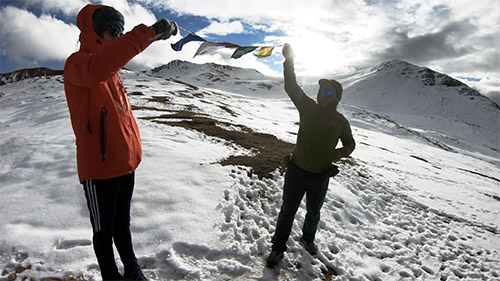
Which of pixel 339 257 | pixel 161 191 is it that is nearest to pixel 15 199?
pixel 161 191

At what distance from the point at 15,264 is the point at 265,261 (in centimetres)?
362

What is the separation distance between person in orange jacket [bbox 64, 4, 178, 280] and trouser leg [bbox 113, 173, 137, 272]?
0.01m

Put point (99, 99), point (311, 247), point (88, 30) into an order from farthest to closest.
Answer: point (311, 247) → point (99, 99) → point (88, 30)

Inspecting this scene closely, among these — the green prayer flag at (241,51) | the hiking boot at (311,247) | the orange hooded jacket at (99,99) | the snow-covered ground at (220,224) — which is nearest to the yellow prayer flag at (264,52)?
the green prayer flag at (241,51)

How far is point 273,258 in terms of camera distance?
168 inches

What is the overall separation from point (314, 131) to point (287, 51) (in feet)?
4.58

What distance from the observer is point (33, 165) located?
690 cm

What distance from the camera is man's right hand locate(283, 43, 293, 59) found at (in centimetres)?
417

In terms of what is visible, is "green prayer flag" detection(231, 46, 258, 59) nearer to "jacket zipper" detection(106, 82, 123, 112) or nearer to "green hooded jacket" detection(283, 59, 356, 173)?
"green hooded jacket" detection(283, 59, 356, 173)

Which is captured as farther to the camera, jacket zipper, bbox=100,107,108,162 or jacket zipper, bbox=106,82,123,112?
jacket zipper, bbox=106,82,123,112

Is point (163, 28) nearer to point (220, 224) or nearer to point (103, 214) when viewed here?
point (103, 214)

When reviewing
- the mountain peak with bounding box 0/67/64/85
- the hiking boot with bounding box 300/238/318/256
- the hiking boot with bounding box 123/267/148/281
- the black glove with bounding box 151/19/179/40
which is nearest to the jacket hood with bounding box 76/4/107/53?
the black glove with bounding box 151/19/179/40

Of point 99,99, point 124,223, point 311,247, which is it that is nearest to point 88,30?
point 99,99

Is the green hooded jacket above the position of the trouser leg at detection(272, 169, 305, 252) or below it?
above
